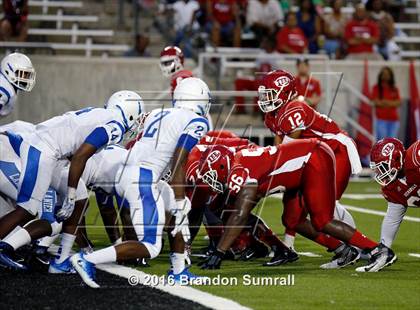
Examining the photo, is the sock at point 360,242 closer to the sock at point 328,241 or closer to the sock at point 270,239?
the sock at point 328,241

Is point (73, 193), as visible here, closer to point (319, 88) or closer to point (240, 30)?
point (319, 88)

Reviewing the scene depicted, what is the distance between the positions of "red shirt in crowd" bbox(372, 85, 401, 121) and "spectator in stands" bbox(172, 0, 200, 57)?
313 cm

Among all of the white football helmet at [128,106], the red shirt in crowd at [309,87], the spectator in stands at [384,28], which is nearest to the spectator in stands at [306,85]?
the red shirt in crowd at [309,87]

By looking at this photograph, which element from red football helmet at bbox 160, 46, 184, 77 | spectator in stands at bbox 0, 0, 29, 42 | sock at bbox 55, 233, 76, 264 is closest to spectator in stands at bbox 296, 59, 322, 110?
red football helmet at bbox 160, 46, 184, 77

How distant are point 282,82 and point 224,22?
9231 millimetres

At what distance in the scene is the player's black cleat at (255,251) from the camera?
368 inches

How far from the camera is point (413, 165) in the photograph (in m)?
8.58

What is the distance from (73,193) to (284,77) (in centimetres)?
224

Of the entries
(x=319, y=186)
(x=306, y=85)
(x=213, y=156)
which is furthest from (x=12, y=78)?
(x=306, y=85)

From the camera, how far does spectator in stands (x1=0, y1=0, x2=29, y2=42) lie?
56.0 ft

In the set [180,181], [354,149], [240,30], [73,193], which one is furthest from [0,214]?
[240,30]

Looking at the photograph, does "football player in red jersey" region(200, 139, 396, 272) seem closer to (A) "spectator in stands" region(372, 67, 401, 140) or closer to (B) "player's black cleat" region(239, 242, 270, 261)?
(B) "player's black cleat" region(239, 242, 270, 261)

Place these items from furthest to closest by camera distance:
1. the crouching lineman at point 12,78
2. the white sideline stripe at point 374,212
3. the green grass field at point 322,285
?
1. the white sideline stripe at point 374,212
2. the crouching lineman at point 12,78
3. the green grass field at point 322,285

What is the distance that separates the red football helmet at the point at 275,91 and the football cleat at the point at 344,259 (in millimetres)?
1318
